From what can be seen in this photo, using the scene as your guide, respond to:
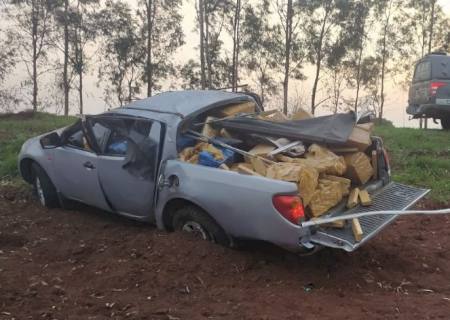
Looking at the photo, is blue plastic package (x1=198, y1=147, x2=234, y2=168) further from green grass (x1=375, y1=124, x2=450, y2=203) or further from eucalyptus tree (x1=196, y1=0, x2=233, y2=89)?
eucalyptus tree (x1=196, y1=0, x2=233, y2=89)

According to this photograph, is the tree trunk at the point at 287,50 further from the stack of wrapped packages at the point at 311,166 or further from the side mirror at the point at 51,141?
the stack of wrapped packages at the point at 311,166

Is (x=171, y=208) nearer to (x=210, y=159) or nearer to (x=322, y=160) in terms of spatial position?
(x=210, y=159)

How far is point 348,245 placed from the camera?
3.99 meters

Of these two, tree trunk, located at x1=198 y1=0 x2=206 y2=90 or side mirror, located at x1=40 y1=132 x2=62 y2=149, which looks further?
tree trunk, located at x1=198 y1=0 x2=206 y2=90

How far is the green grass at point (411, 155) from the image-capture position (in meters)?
8.33

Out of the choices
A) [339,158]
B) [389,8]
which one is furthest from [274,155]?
[389,8]

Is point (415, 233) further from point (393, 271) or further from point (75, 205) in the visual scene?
point (75, 205)

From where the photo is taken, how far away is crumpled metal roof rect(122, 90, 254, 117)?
17.9 feet

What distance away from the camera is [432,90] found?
1305cm

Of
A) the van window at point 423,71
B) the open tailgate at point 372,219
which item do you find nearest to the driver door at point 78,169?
the open tailgate at point 372,219

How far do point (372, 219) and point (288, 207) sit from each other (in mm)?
934

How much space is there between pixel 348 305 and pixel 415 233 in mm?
2500

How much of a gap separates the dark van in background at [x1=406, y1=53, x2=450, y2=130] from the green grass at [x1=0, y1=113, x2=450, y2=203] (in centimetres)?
64

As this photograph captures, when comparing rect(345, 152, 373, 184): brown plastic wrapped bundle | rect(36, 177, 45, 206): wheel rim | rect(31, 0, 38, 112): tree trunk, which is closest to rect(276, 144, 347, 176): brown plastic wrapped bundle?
rect(345, 152, 373, 184): brown plastic wrapped bundle
